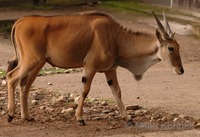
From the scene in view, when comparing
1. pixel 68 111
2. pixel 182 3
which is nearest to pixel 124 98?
pixel 68 111

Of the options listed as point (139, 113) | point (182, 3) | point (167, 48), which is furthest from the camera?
point (182, 3)

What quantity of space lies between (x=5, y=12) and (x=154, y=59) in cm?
1450

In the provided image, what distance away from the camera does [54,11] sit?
22.9 m

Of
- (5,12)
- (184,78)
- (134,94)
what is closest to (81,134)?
(134,94)

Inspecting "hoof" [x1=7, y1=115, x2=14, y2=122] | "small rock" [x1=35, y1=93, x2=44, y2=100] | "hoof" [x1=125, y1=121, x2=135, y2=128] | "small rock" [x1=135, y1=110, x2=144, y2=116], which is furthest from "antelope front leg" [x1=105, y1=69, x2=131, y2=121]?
"small rock" [x1=35, y1=93, x2=44, y2=100]

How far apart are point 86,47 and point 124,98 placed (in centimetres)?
220

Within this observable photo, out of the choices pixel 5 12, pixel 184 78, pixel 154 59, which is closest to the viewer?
pixel 154 59

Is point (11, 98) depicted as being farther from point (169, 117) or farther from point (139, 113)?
point (169, 117)

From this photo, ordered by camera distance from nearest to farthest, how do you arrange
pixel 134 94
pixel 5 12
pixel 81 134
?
pixel 81 134, pixel 134 94, pixel 5 12

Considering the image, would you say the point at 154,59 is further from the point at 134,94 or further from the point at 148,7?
the point at 148,7

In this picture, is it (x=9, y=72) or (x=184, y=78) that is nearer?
(x=9, y=72)

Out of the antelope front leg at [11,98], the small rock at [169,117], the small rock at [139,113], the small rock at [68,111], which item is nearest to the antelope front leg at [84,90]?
the small rock at [68,111]

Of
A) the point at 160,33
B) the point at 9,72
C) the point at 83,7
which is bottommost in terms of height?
the point at 83,7

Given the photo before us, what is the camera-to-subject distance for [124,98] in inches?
415
